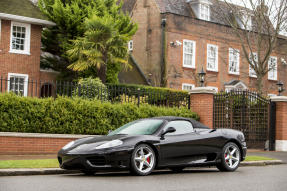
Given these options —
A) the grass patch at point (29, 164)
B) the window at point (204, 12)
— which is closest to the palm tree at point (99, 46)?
the grass patch at point (29, 164)

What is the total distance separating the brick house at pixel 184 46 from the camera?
1254 inches

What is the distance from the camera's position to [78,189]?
747 centimetres

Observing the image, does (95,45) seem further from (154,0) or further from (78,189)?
(78,189)

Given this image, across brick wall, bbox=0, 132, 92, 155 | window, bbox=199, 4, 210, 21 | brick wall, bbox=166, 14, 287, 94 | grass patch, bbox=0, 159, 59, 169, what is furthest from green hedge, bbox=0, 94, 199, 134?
window, bbox=199, 4, 210, 21

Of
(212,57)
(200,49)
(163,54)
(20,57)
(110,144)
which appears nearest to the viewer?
(110,144)

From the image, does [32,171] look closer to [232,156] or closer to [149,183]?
[149,183]

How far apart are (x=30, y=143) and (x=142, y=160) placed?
6.10 m

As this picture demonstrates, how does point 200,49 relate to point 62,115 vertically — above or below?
above

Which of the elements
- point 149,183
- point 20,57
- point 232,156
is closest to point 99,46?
point 20,57

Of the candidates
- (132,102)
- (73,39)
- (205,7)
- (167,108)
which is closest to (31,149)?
(132,102)

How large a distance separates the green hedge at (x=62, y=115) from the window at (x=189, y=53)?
53.9ft

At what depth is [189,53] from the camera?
33.1m

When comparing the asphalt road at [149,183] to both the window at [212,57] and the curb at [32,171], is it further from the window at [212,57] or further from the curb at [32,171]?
the window at [212,57]

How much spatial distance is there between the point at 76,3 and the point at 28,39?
337 cm
